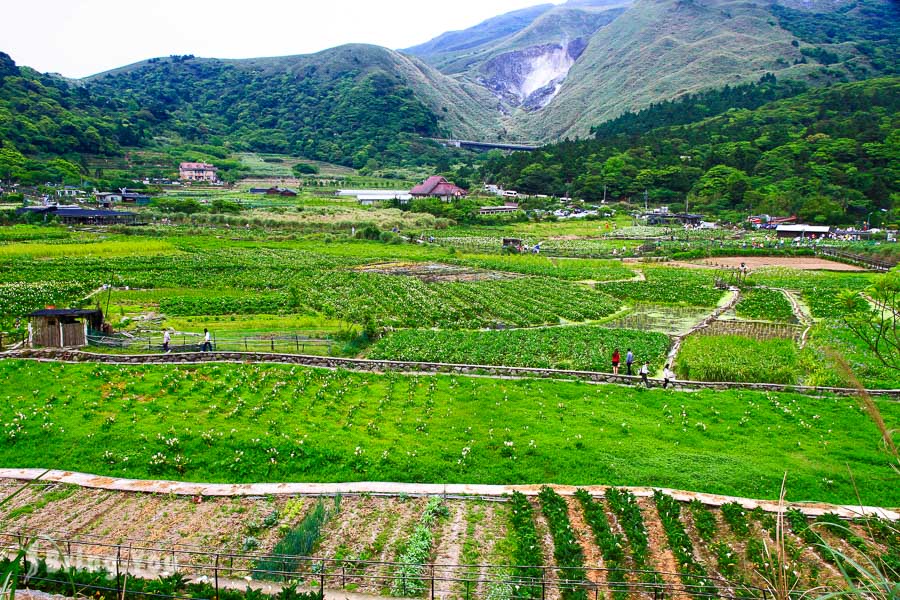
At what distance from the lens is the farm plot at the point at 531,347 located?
923 inches

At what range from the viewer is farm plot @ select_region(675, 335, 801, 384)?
69.7 feet

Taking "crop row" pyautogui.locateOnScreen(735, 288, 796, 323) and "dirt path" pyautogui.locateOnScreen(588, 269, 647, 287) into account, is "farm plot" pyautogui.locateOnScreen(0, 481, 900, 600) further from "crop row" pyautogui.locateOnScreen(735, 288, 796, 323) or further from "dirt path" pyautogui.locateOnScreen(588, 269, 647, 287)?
"dirt path" pyautogui.locateOnScreen(588, 269, 647, 287)

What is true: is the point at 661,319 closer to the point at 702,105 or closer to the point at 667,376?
the point at 667,376

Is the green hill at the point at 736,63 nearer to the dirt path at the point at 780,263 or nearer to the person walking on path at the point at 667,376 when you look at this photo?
the dirt path at the point at 780,263

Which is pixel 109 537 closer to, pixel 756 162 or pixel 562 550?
pixel 562 550

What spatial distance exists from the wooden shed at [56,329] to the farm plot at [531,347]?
11.7m

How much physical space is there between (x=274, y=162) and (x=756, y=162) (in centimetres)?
10114

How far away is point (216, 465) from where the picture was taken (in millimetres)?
14273

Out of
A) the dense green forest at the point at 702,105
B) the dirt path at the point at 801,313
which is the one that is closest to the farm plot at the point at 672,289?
the dirt path at the point at 801,313

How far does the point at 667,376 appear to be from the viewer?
21.3 meters

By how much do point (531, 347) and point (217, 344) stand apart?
13.0 meters

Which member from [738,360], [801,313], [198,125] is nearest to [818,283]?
[801,313]

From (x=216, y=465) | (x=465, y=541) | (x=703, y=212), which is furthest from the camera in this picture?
(x=703, y=212)

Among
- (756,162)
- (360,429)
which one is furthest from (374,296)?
(756,162)
